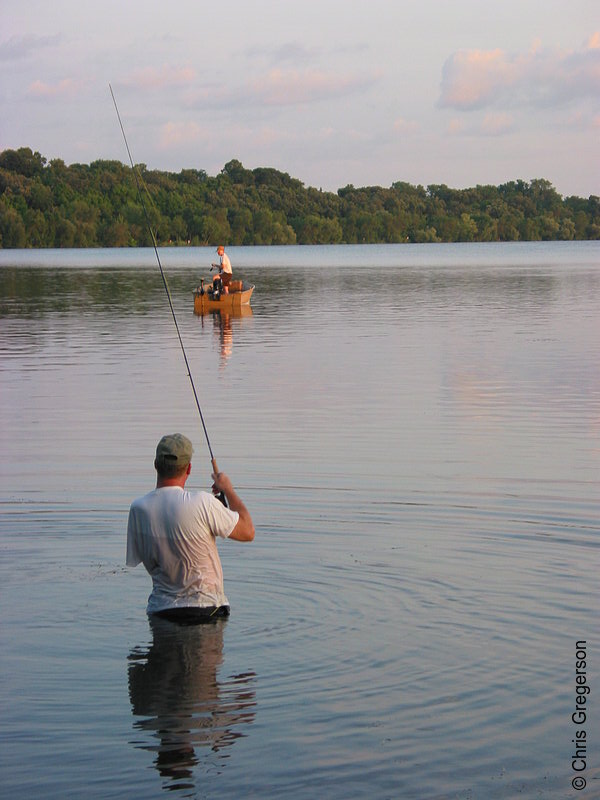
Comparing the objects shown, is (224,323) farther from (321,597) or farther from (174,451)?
(174,451)

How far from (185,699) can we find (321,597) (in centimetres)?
197

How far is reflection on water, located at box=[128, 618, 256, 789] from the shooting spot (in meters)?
6.13

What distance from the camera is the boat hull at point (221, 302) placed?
139ft

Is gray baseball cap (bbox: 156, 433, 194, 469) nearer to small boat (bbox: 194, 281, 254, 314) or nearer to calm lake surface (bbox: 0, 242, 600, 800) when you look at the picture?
calm lake surface (bbox: 0, 242, 600, 800)

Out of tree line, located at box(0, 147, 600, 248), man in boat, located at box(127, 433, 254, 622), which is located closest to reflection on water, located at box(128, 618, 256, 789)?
man in boat, located at box(127, 433, 254, 622)

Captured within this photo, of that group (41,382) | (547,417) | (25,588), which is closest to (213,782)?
(25,588)

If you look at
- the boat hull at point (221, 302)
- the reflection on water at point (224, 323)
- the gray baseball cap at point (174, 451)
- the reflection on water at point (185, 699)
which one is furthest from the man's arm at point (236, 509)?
the boat hull at point (221, 302)

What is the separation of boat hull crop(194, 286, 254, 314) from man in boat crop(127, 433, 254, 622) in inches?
1372

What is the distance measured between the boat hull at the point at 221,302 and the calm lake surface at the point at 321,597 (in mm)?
21158

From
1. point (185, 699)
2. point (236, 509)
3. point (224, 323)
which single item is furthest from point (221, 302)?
point (185, 699)

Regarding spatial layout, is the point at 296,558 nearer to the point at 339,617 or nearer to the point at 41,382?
the point at 339,617

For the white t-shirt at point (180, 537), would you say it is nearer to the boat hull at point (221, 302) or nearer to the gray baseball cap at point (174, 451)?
the gray baseball cap at point (174, 451)

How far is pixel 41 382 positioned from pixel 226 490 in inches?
578

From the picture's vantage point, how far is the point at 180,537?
24.3 ft
